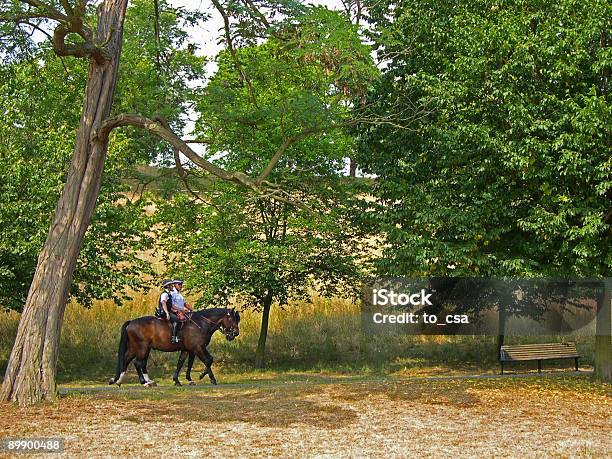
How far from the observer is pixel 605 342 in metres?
20.9

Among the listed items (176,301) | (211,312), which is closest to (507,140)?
(211,312)

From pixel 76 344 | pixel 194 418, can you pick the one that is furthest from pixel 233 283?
pixel 194 418

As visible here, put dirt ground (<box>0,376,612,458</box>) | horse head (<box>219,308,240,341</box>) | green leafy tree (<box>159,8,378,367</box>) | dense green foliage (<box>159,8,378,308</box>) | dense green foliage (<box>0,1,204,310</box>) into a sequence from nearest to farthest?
dirt ground (<box>0,376,612,458</box>) < horse head (<box>219,308,240,341</box>) < dense green foliage (<box>0,1,204,310</box>) < green leafy tree (<box>159,8,378,367</box>) < dense green foliage (<box>159,8,378,308</box>)

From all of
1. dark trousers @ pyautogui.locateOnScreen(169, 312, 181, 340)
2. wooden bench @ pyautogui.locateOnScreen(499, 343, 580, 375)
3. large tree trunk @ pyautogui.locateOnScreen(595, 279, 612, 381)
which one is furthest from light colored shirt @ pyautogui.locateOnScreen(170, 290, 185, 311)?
large tree trunk @ pyautogui.locateOnScreen(595, 279, 612, 381)

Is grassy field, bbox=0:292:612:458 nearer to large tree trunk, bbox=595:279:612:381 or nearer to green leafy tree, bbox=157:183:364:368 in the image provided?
large tree trunk, bbox=595:279:612:381

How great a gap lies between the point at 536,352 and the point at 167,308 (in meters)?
12.4

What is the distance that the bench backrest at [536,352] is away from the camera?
25.2 meters

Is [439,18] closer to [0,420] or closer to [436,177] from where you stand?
[436,177]

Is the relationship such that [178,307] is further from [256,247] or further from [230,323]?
[256,247]

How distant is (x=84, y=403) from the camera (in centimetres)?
1619

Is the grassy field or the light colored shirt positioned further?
the light colored shirt

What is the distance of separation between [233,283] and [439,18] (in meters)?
11.6

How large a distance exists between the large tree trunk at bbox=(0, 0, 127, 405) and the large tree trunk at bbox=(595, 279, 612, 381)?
1361 cm

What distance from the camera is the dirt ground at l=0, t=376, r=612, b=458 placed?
12.5m
